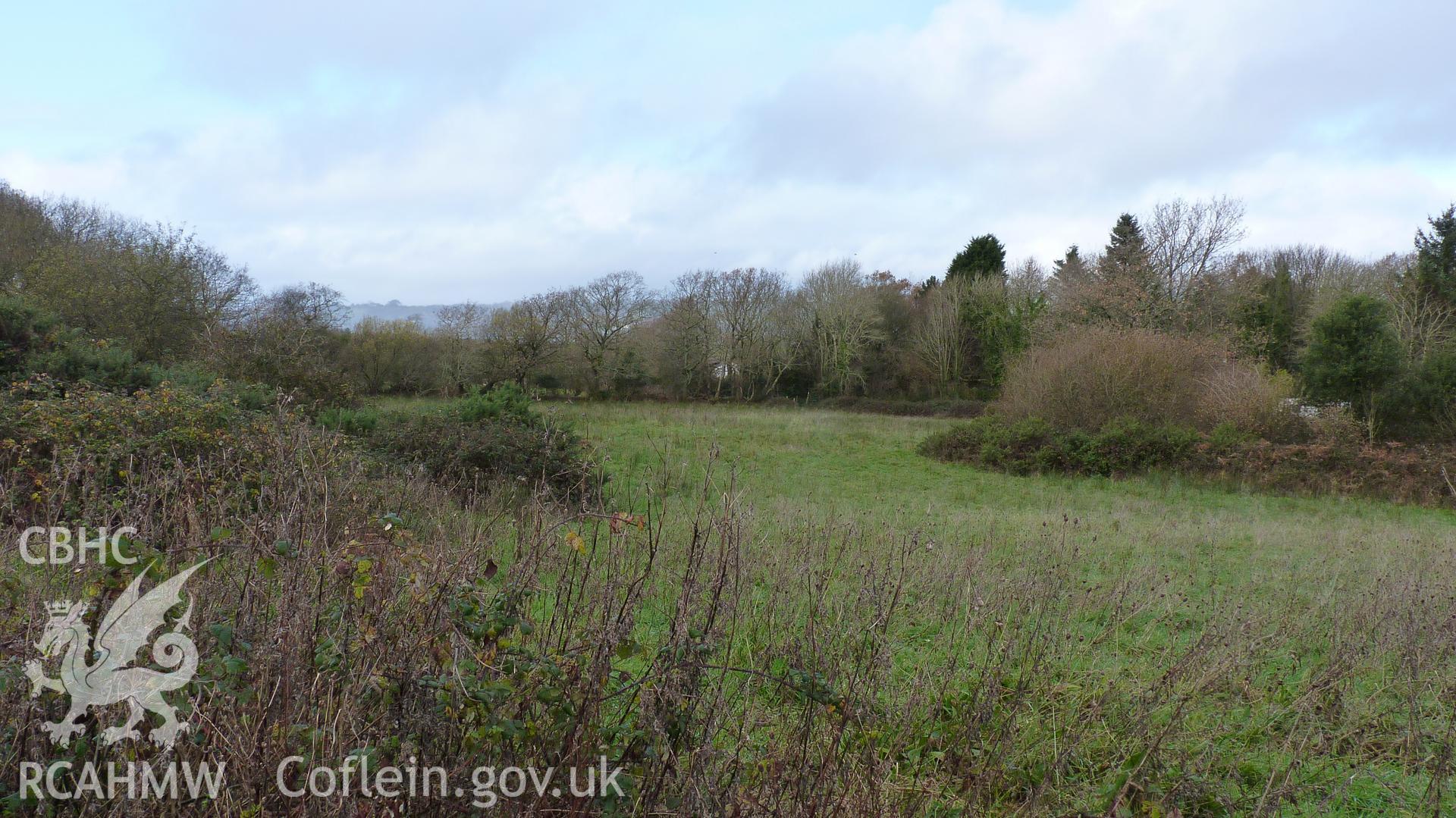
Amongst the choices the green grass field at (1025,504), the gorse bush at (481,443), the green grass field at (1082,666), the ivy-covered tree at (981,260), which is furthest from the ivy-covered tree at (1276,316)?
the gorse bush at (481,443)

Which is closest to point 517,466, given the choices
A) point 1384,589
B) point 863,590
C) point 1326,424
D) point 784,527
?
point 784,527

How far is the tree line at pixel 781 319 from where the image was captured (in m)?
15.7

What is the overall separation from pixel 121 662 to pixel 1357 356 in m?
20.6

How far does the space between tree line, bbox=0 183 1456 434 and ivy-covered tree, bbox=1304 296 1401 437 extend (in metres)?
0.04

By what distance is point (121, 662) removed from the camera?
1.79 meters

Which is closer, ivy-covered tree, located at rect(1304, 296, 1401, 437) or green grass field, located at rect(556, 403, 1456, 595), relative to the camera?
green grass field, located at rect(556, 403, 1456, 595)

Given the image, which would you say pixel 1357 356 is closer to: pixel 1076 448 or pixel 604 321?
pixel 1076 448

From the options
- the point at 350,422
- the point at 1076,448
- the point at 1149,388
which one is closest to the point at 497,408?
the point at 350,422

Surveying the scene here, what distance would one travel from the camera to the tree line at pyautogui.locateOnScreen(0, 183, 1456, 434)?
15.7m

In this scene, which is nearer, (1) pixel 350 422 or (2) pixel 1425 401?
(1) pixel 350 422

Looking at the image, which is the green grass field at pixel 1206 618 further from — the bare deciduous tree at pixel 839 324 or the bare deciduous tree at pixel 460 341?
the bare deciduous tree at pixel 839 324

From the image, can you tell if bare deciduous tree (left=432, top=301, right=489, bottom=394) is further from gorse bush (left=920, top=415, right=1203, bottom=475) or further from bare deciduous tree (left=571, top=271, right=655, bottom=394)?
gorse bush (left=920, top=415, right=1203, bottom=475)

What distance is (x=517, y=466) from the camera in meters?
9.97

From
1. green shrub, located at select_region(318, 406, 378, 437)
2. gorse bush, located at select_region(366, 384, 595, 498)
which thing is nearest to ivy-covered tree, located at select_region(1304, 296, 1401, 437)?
gorse bush, located at select_region(366, 384, 595, 498)
